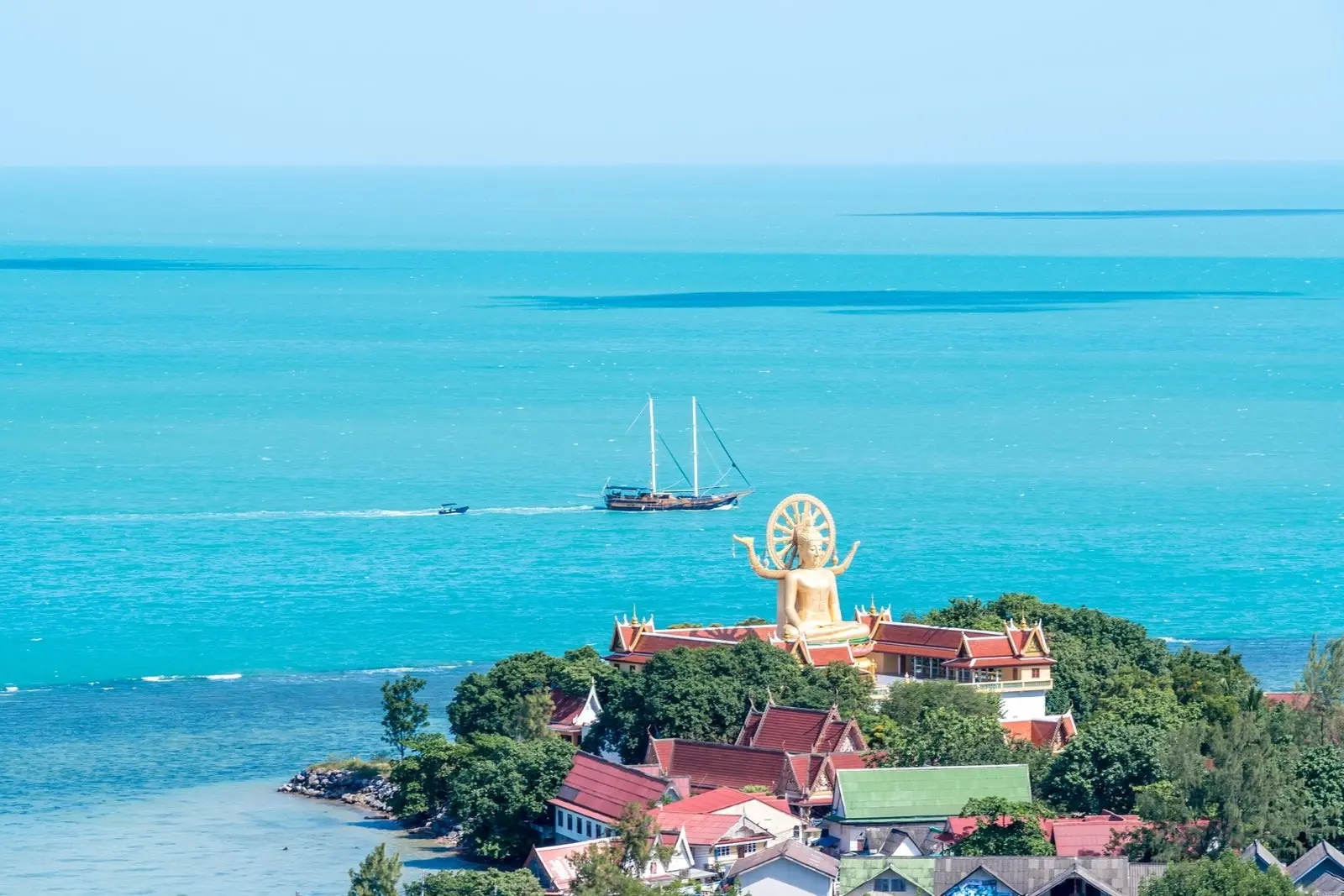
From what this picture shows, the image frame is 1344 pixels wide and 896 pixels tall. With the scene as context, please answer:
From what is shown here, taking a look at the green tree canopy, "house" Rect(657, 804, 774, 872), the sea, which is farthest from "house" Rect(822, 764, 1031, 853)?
the green tree canopy

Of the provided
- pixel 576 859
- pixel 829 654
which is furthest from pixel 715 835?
pixel 829 654

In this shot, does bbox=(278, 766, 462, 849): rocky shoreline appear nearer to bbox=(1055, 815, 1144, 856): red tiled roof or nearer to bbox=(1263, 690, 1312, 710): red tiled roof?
bbox=(1055, 815, 1144, 856): red tiled roof

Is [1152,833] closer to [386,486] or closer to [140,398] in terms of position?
[386,486]

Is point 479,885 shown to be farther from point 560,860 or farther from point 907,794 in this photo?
point 907,794

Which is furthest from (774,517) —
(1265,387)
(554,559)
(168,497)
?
(1265,387)

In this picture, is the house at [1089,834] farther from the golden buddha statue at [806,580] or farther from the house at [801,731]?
the golden buddha statue at [806,580]
